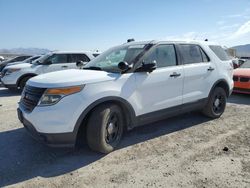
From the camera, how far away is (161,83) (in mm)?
4691

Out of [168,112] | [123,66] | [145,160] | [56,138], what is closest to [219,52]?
[168,112]

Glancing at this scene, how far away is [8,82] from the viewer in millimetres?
10312

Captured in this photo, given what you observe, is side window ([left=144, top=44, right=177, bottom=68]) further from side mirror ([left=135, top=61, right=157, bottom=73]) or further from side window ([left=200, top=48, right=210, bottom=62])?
side window ([left=200, top=48, right=210, bottom=62])

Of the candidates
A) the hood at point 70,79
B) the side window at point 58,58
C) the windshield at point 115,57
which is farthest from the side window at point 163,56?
the side window at point 58,58

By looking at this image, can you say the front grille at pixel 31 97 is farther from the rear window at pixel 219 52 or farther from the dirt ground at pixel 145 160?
the rear window at pixel 219 52

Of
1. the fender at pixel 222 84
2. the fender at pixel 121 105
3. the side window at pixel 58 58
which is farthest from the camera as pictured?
the side window at pixel 58 58

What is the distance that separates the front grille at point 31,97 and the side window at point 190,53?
9.48 feet

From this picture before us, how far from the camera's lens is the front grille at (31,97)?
380 cm

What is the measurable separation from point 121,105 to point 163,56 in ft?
4.46

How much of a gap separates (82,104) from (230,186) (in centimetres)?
224

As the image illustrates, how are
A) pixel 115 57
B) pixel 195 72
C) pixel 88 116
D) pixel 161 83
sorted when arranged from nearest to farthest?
pixel 88 116
pixel 161 83
pixel 115 57
pixel 195 72

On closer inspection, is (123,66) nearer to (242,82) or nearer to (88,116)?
(88,116)

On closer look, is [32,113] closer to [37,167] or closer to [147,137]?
[37,167]

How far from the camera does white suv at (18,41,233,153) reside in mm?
3705
